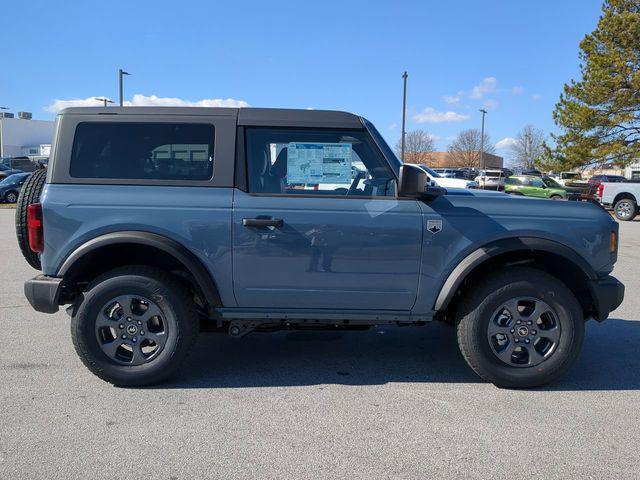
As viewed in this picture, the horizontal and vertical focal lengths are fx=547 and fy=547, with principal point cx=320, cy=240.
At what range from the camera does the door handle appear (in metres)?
3.87

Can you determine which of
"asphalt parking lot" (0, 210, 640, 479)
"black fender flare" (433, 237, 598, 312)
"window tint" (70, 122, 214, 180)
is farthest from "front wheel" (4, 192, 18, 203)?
"black fender flare" (433, 237, 598, 312)

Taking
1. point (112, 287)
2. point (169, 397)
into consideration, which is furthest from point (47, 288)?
point (169, 397)

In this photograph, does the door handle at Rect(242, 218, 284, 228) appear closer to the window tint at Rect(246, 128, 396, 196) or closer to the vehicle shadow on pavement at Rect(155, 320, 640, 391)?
the window tint at Rect(246, 128, 396, 196)

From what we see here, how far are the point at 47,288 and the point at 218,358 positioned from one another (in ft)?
4.92

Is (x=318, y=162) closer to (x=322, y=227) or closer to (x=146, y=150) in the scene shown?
(x=322, y=227)

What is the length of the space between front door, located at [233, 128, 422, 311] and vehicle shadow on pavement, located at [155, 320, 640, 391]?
2.14 ft

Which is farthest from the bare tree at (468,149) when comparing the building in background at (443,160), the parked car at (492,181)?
the parked car at (492,181)

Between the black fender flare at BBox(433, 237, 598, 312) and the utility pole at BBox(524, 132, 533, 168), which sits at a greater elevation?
the utility pole at BBox(524, 132, 533, 168)

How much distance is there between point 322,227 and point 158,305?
1323 millimetres

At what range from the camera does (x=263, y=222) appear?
12.7 ft

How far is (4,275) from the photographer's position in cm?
799

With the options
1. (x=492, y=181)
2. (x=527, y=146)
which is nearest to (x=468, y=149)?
(x=527, y=146)

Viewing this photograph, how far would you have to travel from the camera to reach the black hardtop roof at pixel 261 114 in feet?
13.3

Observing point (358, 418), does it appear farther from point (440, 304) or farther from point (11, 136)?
point (11, 136)
